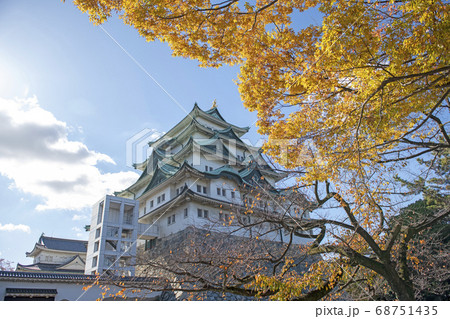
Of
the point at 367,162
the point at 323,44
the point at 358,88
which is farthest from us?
the point at 367,162

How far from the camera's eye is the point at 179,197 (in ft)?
70.1

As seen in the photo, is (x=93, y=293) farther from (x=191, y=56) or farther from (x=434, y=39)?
(x=434, y=39)

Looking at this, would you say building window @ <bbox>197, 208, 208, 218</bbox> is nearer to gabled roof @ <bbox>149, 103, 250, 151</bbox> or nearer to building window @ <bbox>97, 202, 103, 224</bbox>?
building window @ <bbox>97, 202, 103, 224</bbox>

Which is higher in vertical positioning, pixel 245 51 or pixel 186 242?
pixel 245 51

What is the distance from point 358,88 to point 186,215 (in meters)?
18.4

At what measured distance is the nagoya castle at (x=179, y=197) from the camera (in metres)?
20.2

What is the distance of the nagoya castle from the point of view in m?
20.2

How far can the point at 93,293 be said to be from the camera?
15.2 meters

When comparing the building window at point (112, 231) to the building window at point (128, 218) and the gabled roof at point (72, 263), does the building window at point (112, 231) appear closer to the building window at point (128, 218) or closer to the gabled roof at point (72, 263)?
the building window at point (128, 218)

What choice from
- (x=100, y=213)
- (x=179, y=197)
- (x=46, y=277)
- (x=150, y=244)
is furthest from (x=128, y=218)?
(x=46, y=277)

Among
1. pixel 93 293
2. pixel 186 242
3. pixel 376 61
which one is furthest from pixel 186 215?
pixel 376 61

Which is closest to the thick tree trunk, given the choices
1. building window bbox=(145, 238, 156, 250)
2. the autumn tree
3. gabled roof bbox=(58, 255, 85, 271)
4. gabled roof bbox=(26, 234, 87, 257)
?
the autumn tree

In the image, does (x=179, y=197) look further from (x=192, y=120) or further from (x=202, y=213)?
(x=192, y=120)

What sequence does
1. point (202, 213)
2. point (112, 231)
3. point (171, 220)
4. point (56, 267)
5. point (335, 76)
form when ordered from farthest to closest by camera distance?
point (56, 267) → point (171, 220) → point (202, 213) → point (112, 231) → point (335, 76)
